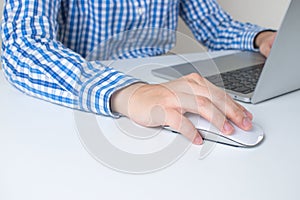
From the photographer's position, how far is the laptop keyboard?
84 centimetres

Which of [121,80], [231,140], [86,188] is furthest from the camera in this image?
[121,80]

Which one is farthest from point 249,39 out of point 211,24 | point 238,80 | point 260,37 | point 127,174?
point 127,174

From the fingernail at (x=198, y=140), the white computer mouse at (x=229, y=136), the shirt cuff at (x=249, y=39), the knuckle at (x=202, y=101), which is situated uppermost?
the knuckle at (x=202, y=101)

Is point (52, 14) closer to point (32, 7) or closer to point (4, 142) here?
point (32, 7)

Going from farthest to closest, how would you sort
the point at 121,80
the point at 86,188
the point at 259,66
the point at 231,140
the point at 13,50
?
the point at 259,66, the point at 13,50, the point at 121,80, the point at 231,140, the point at 86,188

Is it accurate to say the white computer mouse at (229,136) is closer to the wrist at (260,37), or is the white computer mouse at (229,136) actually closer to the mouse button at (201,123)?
the mouse button at (201,123)

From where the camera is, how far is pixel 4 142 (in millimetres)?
637

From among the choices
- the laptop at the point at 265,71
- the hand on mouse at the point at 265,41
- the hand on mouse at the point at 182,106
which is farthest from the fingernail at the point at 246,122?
the hand on mouse at the point at 265,41

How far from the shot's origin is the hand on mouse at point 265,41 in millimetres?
1154

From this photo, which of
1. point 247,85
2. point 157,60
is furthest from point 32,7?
point 247,85

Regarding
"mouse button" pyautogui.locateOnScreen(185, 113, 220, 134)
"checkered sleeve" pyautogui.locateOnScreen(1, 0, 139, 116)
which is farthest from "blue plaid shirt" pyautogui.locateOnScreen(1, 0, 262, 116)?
"mouse button" pyautogui.locateOnScreen(185, 113, 220, 134)

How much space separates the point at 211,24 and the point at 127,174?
0.98 metres

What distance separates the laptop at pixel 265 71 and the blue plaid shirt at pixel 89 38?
0.19 m

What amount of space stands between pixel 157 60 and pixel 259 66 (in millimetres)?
243
